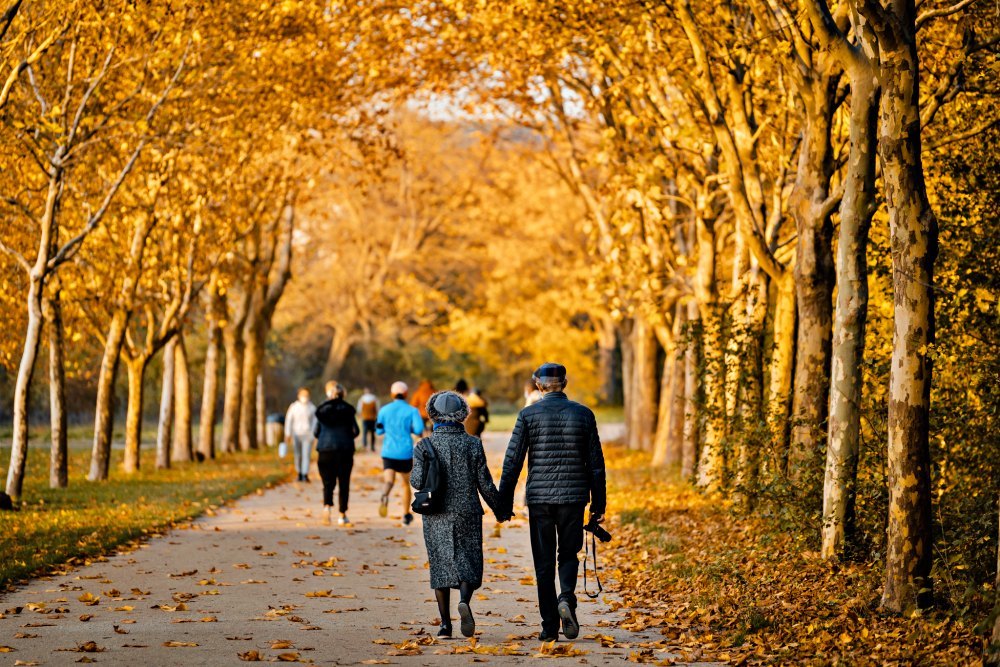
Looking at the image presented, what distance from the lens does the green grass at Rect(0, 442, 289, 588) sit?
47.6 ft

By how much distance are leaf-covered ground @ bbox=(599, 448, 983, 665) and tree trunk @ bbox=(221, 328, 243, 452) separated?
2237 cm

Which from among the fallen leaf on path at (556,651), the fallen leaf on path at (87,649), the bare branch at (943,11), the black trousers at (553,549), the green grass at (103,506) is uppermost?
the bare branch at (943,11)

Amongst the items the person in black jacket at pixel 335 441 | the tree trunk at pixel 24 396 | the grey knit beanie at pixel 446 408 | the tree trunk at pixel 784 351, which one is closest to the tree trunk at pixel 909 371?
the grey knit beanie at pixel 446 408

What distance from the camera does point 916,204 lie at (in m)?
10.0

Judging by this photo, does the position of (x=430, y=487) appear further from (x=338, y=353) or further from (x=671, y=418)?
(x=338, y=353)

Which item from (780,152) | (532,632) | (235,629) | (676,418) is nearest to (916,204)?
(532,632)

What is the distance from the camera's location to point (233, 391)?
123 feet

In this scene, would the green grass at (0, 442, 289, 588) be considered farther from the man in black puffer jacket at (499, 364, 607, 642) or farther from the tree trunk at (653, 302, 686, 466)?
the tree trunk at (653, 302, 686, 466)

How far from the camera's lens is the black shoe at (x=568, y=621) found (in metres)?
9.74

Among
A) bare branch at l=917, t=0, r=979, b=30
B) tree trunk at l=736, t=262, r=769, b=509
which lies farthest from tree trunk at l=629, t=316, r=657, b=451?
bare branch at l=917, t=0, r=979, b=30

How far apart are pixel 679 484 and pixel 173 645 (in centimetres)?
1484

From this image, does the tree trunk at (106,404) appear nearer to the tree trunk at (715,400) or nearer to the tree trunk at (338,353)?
the tree trunk at (715,400)

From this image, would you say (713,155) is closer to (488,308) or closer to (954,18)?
(954,18)

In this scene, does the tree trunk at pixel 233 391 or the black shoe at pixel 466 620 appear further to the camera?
the tree trunk at pixel 233 391
